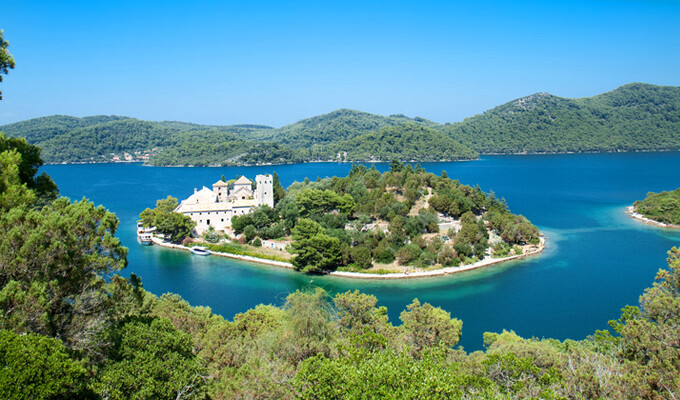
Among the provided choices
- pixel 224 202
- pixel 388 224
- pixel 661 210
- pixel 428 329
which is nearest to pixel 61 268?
pixel 428 329

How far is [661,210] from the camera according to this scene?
4147 centimetres

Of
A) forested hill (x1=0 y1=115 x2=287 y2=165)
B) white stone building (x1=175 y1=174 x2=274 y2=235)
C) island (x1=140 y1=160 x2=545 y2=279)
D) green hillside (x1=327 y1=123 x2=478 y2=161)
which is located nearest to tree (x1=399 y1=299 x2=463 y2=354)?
island (x1=140 y1=160 x2=545 y2=279)

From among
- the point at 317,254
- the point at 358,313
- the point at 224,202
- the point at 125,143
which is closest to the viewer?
the point at 358,313

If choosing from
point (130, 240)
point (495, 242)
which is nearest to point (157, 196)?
point (130, 240)

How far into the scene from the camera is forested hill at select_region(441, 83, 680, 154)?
139 meters

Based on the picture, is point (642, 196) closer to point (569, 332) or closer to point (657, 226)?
point (657, 226)

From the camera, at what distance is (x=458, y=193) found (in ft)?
120

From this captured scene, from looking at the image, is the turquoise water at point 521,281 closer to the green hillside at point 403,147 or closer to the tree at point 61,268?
the tree at point 61,268

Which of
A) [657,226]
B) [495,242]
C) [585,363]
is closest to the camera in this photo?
[585,363]

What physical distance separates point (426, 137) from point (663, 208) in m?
92.1

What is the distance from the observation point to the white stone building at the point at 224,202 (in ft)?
114

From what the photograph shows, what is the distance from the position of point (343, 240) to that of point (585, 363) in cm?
2046

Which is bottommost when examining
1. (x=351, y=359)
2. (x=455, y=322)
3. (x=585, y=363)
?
(x=455, y=322)

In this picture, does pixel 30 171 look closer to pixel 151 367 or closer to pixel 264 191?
pixel 151 367
